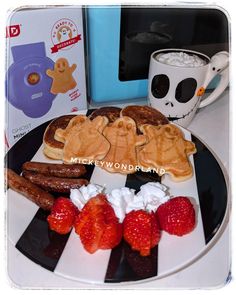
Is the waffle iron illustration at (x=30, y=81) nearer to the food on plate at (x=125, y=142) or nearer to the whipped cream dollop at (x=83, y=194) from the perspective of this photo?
the food on plate at (x=125, y=142)

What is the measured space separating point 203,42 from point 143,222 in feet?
1.34

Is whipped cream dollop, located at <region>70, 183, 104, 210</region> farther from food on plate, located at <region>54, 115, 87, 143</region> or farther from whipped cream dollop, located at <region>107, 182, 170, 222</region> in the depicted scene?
food on plate, located at <region>54, 115, 87, 143</region>

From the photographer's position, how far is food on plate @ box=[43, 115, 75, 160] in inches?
30.6

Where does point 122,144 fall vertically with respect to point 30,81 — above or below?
below

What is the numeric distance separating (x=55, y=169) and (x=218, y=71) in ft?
1.25

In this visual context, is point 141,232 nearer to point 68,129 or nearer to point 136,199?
point 136,199

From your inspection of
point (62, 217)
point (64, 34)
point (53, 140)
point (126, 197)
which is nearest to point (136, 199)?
point (126, 197)

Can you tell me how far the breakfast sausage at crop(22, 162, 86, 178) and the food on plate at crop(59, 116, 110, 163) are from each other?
0.10 feet

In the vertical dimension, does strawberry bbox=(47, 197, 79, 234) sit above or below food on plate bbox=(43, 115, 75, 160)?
below

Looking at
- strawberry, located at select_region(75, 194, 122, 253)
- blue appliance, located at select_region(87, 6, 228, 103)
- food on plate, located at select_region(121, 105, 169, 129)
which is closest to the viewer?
strawberry, located at select_region(75, 194, 122, 253)

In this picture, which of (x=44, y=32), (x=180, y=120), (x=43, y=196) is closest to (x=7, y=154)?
(x=43, y=196)

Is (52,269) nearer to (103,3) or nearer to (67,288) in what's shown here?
(67,288)

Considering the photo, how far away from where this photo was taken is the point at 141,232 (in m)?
0.60

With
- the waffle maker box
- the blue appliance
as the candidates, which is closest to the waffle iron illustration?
the waffle maker box
